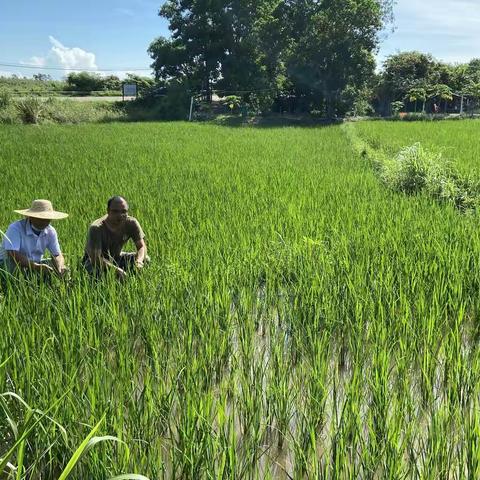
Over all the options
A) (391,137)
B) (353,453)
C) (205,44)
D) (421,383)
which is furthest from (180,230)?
(205,44)

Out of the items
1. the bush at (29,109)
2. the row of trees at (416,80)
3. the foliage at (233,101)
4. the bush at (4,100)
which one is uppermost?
the row of trees at (416,80)

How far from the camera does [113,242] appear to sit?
361 cm

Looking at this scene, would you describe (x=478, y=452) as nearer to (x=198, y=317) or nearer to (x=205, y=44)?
(x=198, y=317)

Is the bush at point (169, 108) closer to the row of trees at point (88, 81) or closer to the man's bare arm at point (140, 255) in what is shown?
the row of trees at point (88, 81)

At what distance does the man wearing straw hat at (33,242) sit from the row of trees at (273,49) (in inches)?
827

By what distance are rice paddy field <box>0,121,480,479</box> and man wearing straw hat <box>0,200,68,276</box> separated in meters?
0.19

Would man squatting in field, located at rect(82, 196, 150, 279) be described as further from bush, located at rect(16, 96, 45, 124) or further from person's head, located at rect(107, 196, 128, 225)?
bush, located at rect(16, 96, 45, 124)

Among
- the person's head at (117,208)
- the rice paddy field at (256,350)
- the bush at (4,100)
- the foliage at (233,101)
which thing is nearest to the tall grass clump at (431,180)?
the rice paddy field at (256,350)

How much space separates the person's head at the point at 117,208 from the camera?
3.33 metres

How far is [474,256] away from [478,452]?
7.05ft

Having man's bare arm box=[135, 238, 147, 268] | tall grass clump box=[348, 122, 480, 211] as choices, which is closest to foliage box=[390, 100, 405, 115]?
tall grass clump box=[348, 122, 480, 211]

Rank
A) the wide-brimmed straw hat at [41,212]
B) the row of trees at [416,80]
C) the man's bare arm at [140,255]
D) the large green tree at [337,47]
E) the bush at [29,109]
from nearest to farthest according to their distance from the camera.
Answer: the wide-brimmed straw hat at [41,212], the man's bare arm at [140,255], the bush at [29,109], the large green tree at [337,47], the row of trees at [416,80]

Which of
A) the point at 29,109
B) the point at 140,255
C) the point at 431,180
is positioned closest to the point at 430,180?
the point at 431,180

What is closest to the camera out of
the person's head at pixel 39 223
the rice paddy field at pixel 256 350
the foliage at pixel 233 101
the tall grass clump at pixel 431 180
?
the rice paddy field at pixel 256 350
